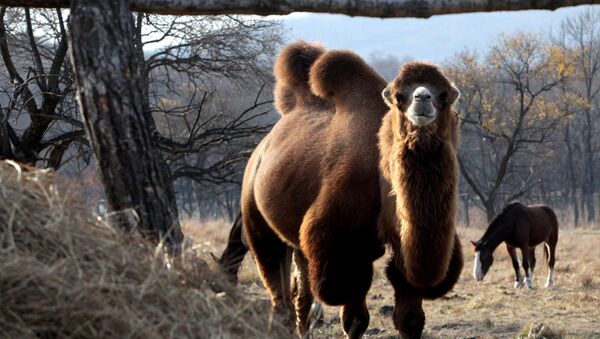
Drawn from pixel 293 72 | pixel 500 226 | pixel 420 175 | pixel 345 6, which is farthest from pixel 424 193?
pixel 500 226

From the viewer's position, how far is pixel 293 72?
30.1 ft

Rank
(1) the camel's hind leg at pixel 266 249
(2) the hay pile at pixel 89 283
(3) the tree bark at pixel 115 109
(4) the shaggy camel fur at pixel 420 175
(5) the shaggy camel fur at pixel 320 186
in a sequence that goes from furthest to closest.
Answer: (1) the camel's hind leg at pixel 266 249, (5) the shaggy camel fur at pixel 320 186, (4) the shaggy camel fur at pixel 420 175, (3) the tree bark at pixel 115 109, (2) the hay pile at pixel 89 283

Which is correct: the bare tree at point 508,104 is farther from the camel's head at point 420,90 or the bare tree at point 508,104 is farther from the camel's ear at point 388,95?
the camel's head at point 420,90

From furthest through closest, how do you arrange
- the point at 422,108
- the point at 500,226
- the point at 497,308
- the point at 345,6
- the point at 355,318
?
1. the point at 500,226
2. the point at 497,308
3. the point at 355,318
4. the point at 422,108
5. the point at 345,6

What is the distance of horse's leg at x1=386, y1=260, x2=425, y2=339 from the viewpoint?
23.4ft

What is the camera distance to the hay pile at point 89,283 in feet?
11.4

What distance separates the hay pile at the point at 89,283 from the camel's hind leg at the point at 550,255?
14095 mm

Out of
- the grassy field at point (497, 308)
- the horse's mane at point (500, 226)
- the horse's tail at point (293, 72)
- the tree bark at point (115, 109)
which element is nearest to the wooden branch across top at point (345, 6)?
the tree bark at point (115, 109)

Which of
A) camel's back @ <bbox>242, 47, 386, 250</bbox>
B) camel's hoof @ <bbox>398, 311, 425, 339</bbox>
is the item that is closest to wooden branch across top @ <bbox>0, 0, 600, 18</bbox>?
camel's back @ <bbox>242, 47, 386, 250</bbox>

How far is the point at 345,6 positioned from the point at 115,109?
1509mm

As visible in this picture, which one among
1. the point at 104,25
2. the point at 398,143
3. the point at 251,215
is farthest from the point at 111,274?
the point at 251,215

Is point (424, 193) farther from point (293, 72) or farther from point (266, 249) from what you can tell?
point (293, 72)

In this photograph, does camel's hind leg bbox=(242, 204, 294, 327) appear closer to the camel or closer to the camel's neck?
the camel

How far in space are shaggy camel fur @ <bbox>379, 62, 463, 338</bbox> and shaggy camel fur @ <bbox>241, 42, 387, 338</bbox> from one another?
291 mm
